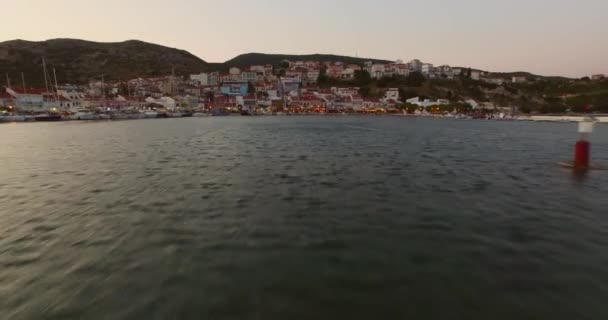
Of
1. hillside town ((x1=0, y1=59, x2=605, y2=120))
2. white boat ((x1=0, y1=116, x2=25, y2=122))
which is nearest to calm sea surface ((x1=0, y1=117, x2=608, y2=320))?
white boat ((x1=0, y1=116, x2=25, y2=122))

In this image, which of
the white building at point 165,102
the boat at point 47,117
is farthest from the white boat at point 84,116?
the white building at point 165,102

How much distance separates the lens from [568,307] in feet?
17.0

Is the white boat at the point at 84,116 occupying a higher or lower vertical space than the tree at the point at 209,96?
lower

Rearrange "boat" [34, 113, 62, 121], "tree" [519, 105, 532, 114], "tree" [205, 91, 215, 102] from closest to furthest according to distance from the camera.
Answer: "boat" [34, 113, 62, 121] < "tree" [205, 91, 215, 102] < "tree" [519, 105, 532, 114]

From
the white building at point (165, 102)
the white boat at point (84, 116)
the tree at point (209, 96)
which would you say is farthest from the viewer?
the tree at point (209, 96)

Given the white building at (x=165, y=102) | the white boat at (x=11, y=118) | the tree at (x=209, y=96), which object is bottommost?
the white boat at (x=11, y=118)

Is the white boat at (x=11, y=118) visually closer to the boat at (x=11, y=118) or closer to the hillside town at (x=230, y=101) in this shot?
the boat at (x=11, y=118)

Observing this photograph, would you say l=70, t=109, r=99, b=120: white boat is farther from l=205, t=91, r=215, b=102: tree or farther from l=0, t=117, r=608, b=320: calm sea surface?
l=0, t=117, r=608, b=320: calm sea surface

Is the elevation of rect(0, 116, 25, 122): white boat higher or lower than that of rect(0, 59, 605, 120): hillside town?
lower

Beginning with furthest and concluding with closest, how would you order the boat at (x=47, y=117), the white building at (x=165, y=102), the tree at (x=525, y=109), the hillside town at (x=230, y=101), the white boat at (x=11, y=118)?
the tree at (x=525, y=109) < the white building at (x=165, y=102) < the hillside town at (x=230, y=101) < the boat at (x=47, y=117) < the white boat at (x=11, y=118)

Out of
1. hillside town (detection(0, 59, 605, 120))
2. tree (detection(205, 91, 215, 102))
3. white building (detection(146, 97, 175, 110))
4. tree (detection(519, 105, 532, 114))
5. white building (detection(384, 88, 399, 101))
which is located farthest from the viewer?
white building (detection(384, 88, 399, 101))

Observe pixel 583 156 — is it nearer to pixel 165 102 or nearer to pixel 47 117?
pixel 47 117

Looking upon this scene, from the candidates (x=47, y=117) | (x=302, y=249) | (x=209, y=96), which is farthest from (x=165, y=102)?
(x=302, y=249)

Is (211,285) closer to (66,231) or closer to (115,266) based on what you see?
(115,266)
